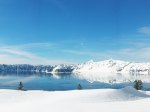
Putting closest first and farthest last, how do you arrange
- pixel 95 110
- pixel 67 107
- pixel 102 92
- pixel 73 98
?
pixel 95 110
pixel 67 107
pixel 73 98
pixel 102 92

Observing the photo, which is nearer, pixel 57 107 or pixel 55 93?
pixel 57 107

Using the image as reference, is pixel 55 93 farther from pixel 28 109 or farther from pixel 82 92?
pixel 28 109

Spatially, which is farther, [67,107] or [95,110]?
[67,107]

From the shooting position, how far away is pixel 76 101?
137ft

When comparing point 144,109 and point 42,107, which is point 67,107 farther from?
point 144,109

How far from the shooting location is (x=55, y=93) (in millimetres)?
50781

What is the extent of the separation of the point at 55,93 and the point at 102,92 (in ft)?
28.6

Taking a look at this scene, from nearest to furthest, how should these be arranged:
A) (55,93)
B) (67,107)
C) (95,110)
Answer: (95,110) < (67,107) < (55,93)

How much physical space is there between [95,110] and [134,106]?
6.04 m

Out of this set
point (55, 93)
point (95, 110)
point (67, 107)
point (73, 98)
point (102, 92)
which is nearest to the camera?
point (95, 110)

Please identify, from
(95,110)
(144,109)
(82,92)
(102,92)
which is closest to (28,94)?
(82,92)

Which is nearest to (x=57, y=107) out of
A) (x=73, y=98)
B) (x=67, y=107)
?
(x=67, y=107)

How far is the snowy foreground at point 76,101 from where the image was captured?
35094mm

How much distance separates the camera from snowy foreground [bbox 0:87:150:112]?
1382 inches
